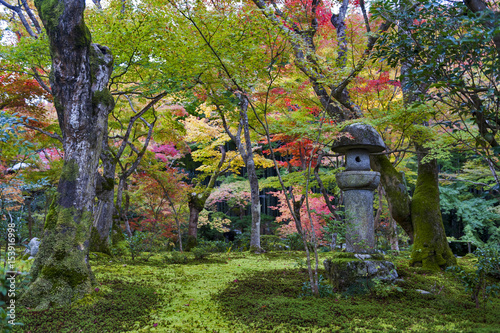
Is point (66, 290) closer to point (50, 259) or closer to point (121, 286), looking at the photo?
point (50, 259)

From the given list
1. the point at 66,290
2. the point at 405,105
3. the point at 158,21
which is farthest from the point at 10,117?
the point at 405,105

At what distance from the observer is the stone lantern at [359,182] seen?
14.2ft

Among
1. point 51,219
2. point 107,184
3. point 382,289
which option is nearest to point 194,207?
point 107,184

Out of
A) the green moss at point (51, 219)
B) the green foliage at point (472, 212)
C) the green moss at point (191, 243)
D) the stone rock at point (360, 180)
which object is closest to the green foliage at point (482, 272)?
the stone rock at point (360, 180)

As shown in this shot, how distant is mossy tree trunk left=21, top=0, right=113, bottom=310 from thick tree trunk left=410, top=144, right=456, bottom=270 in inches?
211

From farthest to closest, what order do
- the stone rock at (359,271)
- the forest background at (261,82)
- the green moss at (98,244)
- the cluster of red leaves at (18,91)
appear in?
the green moss at (98,244) < the cluster of red leaves at (18,91) < the stone rock at (359,271) < the forest background at (261,82)

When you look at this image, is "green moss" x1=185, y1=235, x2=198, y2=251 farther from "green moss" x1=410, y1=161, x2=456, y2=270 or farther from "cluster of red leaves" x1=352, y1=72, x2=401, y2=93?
"cluster of red leaves" x1=352, y1=72, x2=401, y2=93

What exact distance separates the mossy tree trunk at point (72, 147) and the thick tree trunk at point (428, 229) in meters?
5.36

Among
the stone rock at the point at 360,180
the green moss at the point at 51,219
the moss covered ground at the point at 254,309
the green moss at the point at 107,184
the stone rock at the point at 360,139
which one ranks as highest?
the stone rock at the point at 360,139

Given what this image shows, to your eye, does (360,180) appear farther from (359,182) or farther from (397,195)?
(397,195)

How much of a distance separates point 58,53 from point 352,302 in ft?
14.6

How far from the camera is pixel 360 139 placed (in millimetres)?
4441

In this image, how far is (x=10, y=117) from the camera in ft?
7.45

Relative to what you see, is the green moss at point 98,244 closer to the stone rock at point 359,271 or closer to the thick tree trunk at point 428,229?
the stone rock at point 359,271
